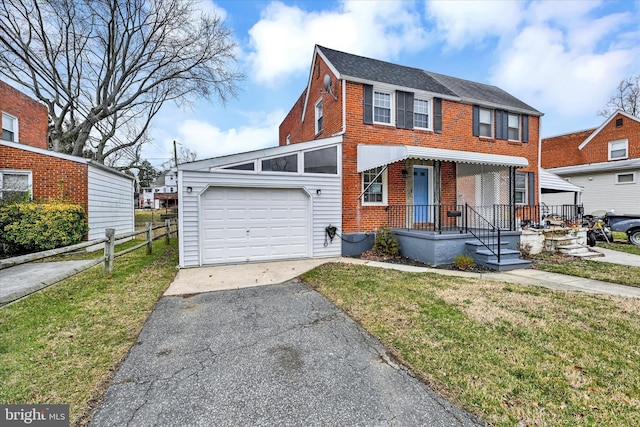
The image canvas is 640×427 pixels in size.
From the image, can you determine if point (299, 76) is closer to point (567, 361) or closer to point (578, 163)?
point (567, 361)

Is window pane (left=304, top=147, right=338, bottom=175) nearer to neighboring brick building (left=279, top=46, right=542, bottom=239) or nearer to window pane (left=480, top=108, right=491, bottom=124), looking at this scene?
neighboring brick building (left=279, top=46, right=542, bottom=239)

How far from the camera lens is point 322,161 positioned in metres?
9.20

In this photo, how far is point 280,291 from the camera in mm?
5734

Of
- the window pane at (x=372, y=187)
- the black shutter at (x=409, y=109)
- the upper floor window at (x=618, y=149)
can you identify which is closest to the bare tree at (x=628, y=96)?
the upper floor window at (x=618, y=149)

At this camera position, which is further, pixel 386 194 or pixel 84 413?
pixel 386 194

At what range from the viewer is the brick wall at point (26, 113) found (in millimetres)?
13836

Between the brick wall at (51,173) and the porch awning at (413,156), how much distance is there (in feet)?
33.6

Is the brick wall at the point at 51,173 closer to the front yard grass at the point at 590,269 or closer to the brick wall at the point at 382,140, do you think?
the brick wall at the point at 382,140

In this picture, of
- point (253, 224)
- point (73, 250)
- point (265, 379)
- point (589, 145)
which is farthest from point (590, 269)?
point (589, 145)

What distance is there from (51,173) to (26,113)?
8232mm

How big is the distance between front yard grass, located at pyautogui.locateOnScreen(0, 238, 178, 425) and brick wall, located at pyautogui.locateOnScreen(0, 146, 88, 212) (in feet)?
19.5

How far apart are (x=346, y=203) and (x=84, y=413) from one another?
7.96 m

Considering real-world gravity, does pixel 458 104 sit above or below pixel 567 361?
above

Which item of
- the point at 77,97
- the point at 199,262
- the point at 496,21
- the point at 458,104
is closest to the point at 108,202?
the point at 199,262
